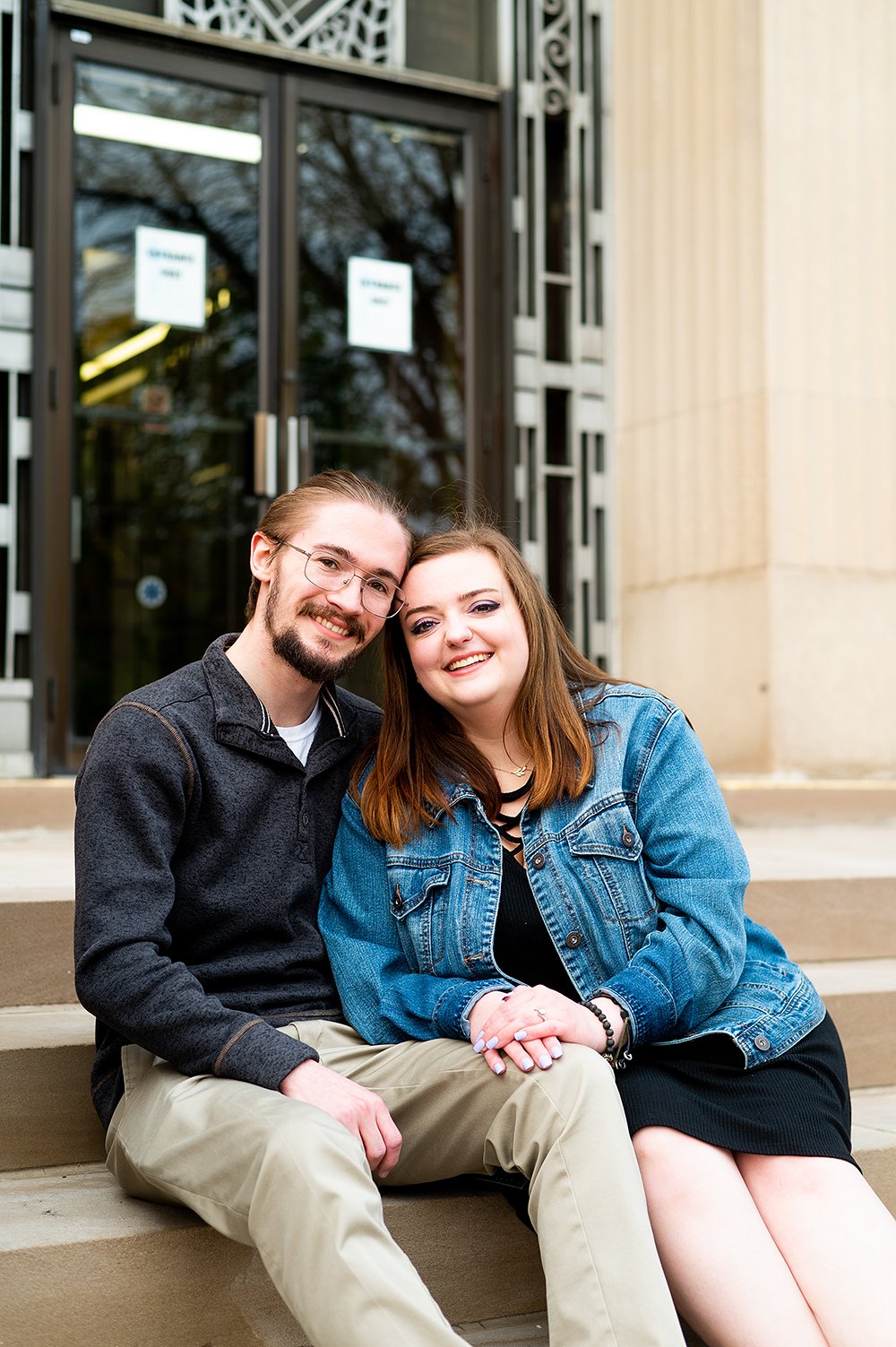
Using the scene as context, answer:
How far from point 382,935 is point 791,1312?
80cm

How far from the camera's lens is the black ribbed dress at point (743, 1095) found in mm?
1951

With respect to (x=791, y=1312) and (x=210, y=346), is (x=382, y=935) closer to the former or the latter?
(x=791, y=1312)

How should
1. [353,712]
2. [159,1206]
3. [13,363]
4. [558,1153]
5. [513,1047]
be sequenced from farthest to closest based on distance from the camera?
[13,363] → [353,712] → [159,1206] → [513,1047] → [558,1153]

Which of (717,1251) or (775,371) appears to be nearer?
(717,1251)

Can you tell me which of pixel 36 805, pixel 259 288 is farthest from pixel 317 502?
pixel 259 288

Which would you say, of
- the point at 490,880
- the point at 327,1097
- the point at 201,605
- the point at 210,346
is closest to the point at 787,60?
the point at 210,346

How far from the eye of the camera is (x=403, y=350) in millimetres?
5305

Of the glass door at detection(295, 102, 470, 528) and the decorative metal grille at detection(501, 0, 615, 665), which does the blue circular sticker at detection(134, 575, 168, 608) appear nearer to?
the glass door at detection(295, 102, 470, 528)

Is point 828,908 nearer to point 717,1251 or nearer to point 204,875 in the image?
point 717,1251

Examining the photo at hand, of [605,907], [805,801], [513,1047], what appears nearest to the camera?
[513,1047]

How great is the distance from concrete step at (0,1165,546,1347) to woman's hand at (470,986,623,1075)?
1.07 feet

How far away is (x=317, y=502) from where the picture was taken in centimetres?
228

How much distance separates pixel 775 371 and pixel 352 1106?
13.4ft

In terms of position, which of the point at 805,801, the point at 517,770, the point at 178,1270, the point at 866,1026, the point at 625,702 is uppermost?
the point at 625,702
